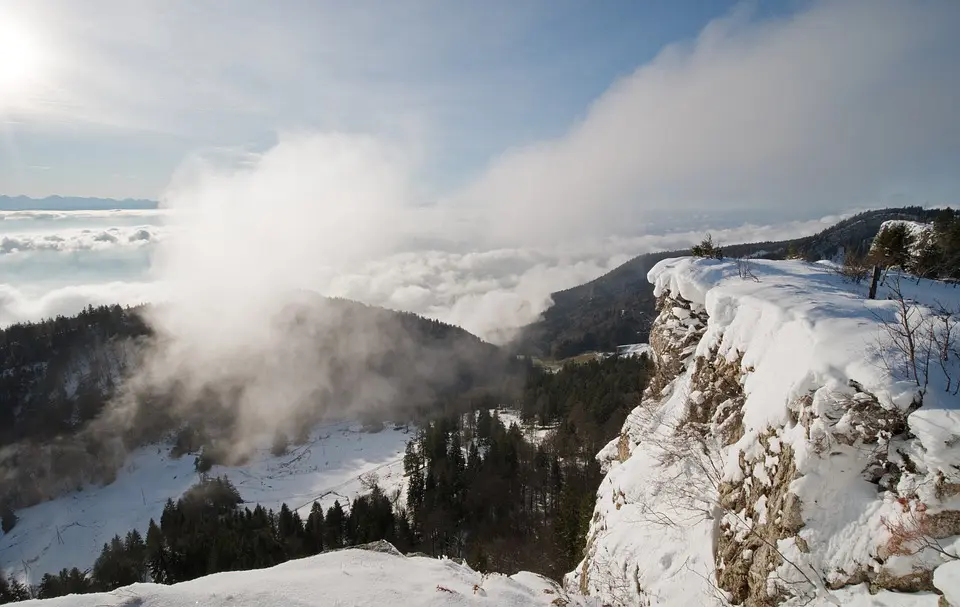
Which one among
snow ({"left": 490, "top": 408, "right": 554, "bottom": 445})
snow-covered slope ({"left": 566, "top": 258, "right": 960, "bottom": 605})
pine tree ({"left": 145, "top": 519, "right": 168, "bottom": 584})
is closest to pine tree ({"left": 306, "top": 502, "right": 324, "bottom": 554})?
pine tree ({"left": 145, "top": 519, "right": 168, "bottom": 584})

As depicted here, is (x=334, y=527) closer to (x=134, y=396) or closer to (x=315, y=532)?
(x=315, y=532)

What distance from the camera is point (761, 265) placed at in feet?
63.8

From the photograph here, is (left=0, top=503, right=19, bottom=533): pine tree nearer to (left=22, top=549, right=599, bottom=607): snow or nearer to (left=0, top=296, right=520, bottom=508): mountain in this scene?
(left=0, top=296, right=520, bottom=508): mountain

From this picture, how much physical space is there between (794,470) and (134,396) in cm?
20573

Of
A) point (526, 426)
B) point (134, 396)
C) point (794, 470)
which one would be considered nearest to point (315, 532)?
point (526, 426)

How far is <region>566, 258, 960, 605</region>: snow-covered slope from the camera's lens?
279 inches

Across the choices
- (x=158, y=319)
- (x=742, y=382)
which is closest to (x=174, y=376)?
(x=158, y=319)

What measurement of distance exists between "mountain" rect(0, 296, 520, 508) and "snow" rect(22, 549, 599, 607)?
465 feet

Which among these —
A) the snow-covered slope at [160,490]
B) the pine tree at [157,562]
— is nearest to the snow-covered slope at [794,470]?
the pine tree at [157,562]

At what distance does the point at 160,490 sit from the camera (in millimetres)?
125000

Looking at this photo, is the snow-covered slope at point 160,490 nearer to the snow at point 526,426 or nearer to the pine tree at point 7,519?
the pine tree at point 7,519

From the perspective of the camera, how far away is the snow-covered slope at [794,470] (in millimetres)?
7090

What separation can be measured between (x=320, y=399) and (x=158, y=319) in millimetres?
81528

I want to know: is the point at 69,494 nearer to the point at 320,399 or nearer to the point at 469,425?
the point at 320,399
